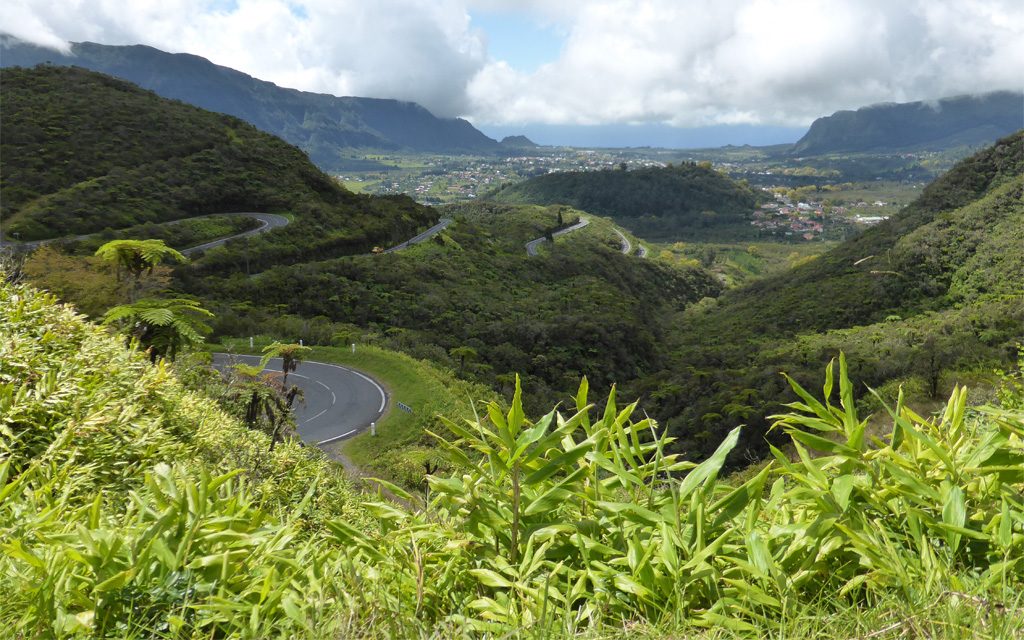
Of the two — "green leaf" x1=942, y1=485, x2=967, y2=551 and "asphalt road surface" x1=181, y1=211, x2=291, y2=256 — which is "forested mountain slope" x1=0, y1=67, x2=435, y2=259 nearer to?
"asphalt road surface" x1=181, y1=211, x2=291, y2=256

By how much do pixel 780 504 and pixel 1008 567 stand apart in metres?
0.43

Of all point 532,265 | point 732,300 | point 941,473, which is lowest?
point 732,300

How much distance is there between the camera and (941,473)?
1225 mm

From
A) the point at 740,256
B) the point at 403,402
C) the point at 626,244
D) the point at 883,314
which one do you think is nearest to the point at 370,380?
the point at 403,402

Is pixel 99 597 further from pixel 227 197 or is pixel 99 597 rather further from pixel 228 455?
pixel 227 197

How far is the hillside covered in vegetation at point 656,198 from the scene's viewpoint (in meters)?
124

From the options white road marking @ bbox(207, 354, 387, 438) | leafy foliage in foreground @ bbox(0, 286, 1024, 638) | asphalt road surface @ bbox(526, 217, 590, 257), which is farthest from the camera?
asphalt road surface @ bbox(526, 217, 590, 257)

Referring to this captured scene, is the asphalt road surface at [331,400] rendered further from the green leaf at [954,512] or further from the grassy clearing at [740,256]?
the grassy clearing at [740,256]

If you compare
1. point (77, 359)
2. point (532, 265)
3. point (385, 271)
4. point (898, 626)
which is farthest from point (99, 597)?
point (532, 265)

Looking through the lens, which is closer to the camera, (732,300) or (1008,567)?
(1008,567)

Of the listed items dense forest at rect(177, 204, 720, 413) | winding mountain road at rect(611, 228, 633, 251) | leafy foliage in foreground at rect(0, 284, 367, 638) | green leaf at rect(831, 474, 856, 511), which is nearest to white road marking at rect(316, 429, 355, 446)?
dense forest at rect(177, 204, 720, 413)

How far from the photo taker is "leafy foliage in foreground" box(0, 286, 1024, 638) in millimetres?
1016

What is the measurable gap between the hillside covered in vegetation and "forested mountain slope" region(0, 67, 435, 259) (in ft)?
250

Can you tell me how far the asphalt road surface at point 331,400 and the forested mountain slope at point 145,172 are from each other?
74.4 feet
